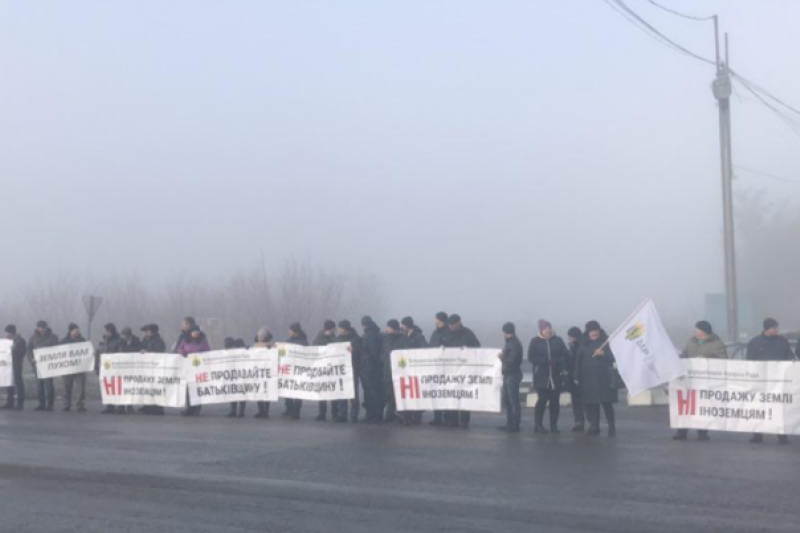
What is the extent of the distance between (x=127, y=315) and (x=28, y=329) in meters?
6.29

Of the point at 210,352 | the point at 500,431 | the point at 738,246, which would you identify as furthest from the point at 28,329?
the point at 500,431

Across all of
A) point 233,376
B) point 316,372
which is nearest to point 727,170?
point 316,372

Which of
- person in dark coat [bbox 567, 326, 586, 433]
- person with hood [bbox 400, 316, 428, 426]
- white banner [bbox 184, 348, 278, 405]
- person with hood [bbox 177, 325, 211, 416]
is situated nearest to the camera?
person in dark coat [bbox 567, 326, 586, 433]

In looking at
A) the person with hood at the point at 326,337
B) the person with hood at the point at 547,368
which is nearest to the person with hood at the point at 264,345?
the person with hood at the point at 326,337

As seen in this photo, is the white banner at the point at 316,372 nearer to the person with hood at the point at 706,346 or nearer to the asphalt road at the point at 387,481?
the asphalt road at the point at 387,481

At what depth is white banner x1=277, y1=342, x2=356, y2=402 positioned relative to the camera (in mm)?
19531

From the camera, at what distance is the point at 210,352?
21.2 meters

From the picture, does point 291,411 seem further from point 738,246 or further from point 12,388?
point 738,246

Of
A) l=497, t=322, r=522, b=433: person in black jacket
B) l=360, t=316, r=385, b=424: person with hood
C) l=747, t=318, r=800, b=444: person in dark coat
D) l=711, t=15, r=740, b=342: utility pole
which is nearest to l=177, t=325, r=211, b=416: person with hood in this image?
l=360, t=316, r=385, b=424: person with hood

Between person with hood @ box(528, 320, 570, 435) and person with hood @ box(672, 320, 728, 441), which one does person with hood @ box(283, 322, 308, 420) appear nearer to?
person with hood @ box(528, 320, 570, 435)

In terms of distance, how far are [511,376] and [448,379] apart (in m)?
1.24

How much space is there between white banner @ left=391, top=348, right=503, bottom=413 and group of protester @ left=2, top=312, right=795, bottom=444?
0.25 metres

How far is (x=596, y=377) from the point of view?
655 inches

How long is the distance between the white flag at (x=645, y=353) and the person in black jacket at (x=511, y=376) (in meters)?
1.62
